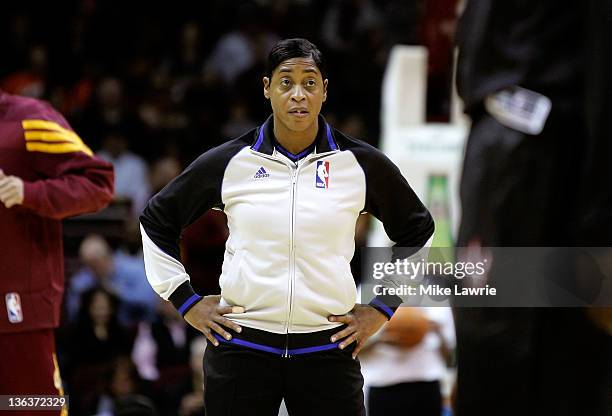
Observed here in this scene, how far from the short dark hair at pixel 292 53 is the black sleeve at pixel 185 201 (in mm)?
294

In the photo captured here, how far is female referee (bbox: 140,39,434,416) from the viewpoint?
323 cm

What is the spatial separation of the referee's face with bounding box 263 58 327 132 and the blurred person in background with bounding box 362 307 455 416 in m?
1.88

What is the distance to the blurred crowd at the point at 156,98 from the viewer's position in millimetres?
6516

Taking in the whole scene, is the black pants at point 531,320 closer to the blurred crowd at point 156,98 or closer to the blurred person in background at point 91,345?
the blurred crowd at point 156,98

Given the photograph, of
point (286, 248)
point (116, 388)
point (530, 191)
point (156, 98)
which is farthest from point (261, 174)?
point (156, 98)

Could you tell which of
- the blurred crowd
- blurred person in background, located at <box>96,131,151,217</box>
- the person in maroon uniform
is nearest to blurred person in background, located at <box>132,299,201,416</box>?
the blurred crowd

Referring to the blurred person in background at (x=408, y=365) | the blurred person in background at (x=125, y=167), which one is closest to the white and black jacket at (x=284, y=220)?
the blurred person in background at (x=408, y=365)

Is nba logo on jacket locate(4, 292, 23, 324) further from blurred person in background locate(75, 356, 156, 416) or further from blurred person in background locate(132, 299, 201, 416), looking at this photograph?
blurred person in background locate(132, 299, 201, 416)

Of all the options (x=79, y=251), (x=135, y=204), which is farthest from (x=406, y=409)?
(x=135, y=204)

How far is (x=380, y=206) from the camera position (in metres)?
3.42

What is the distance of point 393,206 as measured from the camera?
11.3ft

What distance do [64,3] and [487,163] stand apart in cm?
961

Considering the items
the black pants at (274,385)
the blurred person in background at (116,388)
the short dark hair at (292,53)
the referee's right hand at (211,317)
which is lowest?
the blurred person in background at (116,388)

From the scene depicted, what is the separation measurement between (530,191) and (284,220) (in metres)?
1.13
